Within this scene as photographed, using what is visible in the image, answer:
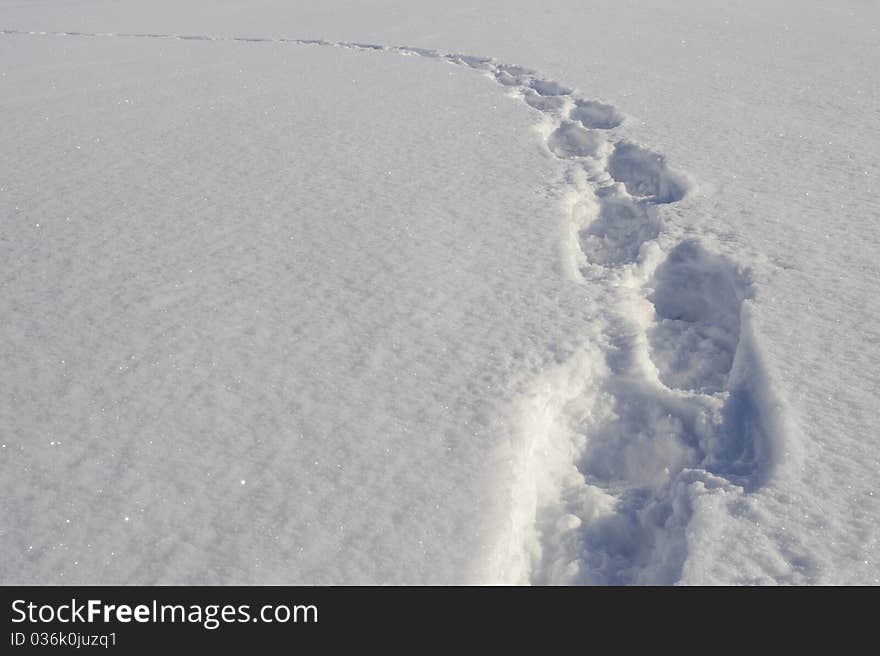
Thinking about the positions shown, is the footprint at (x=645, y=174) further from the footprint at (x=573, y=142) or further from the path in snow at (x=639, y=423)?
the path in snow at (x=639, y=423)

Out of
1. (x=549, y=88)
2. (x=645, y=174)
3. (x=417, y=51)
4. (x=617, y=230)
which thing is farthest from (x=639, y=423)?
(x=417, y=51)

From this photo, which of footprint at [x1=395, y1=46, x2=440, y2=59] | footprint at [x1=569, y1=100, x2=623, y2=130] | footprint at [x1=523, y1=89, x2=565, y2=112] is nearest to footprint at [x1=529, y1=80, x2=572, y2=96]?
footprint at [x1=523, y1=89, x2=565, y2=112]

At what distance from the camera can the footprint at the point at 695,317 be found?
2.05 m

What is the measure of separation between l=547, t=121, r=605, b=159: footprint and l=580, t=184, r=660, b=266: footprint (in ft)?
1.87

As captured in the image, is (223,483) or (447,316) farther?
(447,316)

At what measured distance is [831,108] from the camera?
12.3 feet

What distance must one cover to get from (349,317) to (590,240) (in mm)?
1189

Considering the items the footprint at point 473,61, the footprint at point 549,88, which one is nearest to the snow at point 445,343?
the footprint at point 549,88

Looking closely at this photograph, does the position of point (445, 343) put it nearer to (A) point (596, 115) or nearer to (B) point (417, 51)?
(A) point (596, 115)

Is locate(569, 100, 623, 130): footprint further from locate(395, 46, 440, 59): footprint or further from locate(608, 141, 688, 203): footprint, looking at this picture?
locate(395, 46, 440, 59): footprint

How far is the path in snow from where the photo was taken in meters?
1.53

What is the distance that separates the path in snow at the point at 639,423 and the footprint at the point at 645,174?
322 mm
